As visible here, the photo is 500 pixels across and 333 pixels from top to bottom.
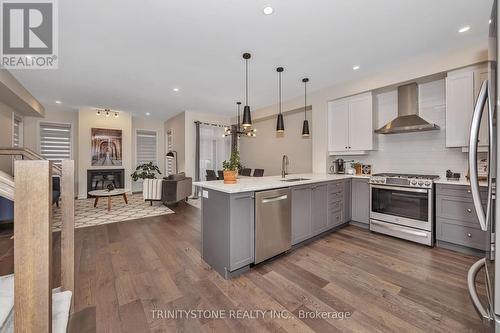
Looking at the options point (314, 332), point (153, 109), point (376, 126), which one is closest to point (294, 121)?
point (376, 126)

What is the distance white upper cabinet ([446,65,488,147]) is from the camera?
2.77m

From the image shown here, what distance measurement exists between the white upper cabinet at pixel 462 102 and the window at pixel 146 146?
8.63 meters

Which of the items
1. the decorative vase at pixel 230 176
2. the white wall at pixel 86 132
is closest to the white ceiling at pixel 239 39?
the decorative vase at pixel 230 176

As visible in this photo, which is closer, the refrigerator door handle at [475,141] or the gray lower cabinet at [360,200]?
the refrigerator door handle at [475,141]

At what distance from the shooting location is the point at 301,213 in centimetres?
296

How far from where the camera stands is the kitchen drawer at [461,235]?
2593 mm

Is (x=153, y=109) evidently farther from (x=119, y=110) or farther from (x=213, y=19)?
(x=213, y=19)

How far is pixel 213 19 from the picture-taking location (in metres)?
2.34

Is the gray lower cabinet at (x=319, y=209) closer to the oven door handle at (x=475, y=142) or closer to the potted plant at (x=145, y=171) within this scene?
the oven door handle at (x=475, y=142)

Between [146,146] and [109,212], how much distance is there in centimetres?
404

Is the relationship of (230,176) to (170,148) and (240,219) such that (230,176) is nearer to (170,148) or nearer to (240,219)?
(240,219)

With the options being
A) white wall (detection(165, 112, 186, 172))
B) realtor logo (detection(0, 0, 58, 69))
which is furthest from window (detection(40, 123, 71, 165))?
realtor logo (detection(0, 0, 58, 69))

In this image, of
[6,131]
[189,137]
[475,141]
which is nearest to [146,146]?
[189,137]

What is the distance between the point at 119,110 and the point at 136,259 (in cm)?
582
